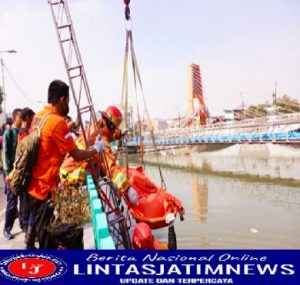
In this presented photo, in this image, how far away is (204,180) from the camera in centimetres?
1627

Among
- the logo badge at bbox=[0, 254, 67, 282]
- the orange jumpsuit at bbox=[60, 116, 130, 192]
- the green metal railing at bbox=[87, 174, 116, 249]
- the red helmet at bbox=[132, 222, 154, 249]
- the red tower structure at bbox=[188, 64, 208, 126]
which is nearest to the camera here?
the green metal railing at bbox=[87, 174, 116, 249]

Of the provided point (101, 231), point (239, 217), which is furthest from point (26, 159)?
point (239, 217)

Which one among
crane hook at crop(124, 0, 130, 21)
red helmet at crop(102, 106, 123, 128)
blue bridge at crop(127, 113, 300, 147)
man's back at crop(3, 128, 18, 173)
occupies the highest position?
crane hook at crop(124, 0, 130, 21)

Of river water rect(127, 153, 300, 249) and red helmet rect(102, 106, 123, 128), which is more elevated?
red helmet rect(102, 106, 123, 128)

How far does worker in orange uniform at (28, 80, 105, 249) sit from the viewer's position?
7.68 ft

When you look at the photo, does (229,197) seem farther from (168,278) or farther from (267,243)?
(168,278)

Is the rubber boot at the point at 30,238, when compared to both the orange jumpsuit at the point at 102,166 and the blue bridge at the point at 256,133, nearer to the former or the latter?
the orange jumpsuit at the point at 102,166

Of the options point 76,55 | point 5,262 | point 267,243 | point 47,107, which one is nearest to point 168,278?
point 5,262

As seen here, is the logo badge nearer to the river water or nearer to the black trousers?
the black trousers

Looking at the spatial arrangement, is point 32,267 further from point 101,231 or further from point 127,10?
point 127,10

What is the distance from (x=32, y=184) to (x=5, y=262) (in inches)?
21.1

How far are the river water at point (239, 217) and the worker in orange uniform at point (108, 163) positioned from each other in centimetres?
211

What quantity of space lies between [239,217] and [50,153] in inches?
274

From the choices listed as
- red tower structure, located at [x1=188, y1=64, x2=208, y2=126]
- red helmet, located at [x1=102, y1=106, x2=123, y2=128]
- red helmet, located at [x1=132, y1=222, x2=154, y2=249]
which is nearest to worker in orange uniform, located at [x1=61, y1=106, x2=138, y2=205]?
red helmet, located at [x1=102, y1=106, x2=123, y2=128]
